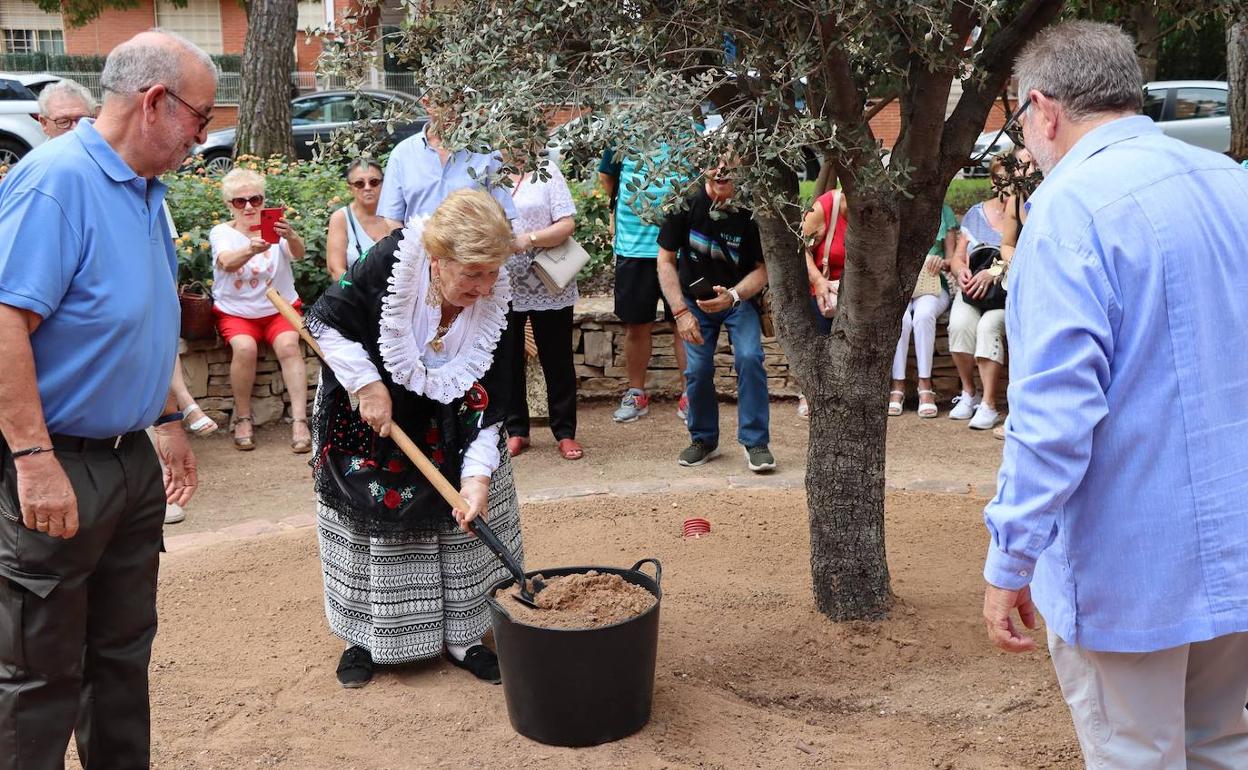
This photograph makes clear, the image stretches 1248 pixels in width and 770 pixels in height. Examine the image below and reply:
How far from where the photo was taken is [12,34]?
109 feet

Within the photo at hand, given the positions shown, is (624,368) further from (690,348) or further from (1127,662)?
(1127,662)

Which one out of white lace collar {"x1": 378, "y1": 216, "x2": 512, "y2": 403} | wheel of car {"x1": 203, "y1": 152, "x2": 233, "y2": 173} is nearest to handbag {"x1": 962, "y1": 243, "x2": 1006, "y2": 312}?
white lace collar {"x1": 378, "y1": 216, "x2": 512, "y2": 403}

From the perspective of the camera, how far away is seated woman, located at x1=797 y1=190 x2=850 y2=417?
281 inches

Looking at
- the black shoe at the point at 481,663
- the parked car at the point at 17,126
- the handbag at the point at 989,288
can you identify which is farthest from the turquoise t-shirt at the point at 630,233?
the parked car at the point at 17,126

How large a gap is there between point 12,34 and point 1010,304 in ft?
120

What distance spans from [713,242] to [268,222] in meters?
2.41

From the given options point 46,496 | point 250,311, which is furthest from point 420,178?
point 46,496

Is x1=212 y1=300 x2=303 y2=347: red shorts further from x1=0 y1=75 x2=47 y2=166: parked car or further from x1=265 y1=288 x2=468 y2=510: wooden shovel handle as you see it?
x1=0 y1=75 x2=47 y2=166: parked car

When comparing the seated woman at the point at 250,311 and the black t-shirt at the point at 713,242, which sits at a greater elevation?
the black t-shirt at the point at 713,242

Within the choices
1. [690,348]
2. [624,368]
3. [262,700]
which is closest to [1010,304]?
[262,700]

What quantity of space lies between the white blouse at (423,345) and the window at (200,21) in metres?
32.1

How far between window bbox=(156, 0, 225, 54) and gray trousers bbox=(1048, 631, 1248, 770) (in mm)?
34125

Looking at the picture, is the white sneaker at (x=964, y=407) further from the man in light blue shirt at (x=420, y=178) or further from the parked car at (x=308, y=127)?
the parked car at (x=308, y=127)

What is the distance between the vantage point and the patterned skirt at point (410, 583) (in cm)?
409
